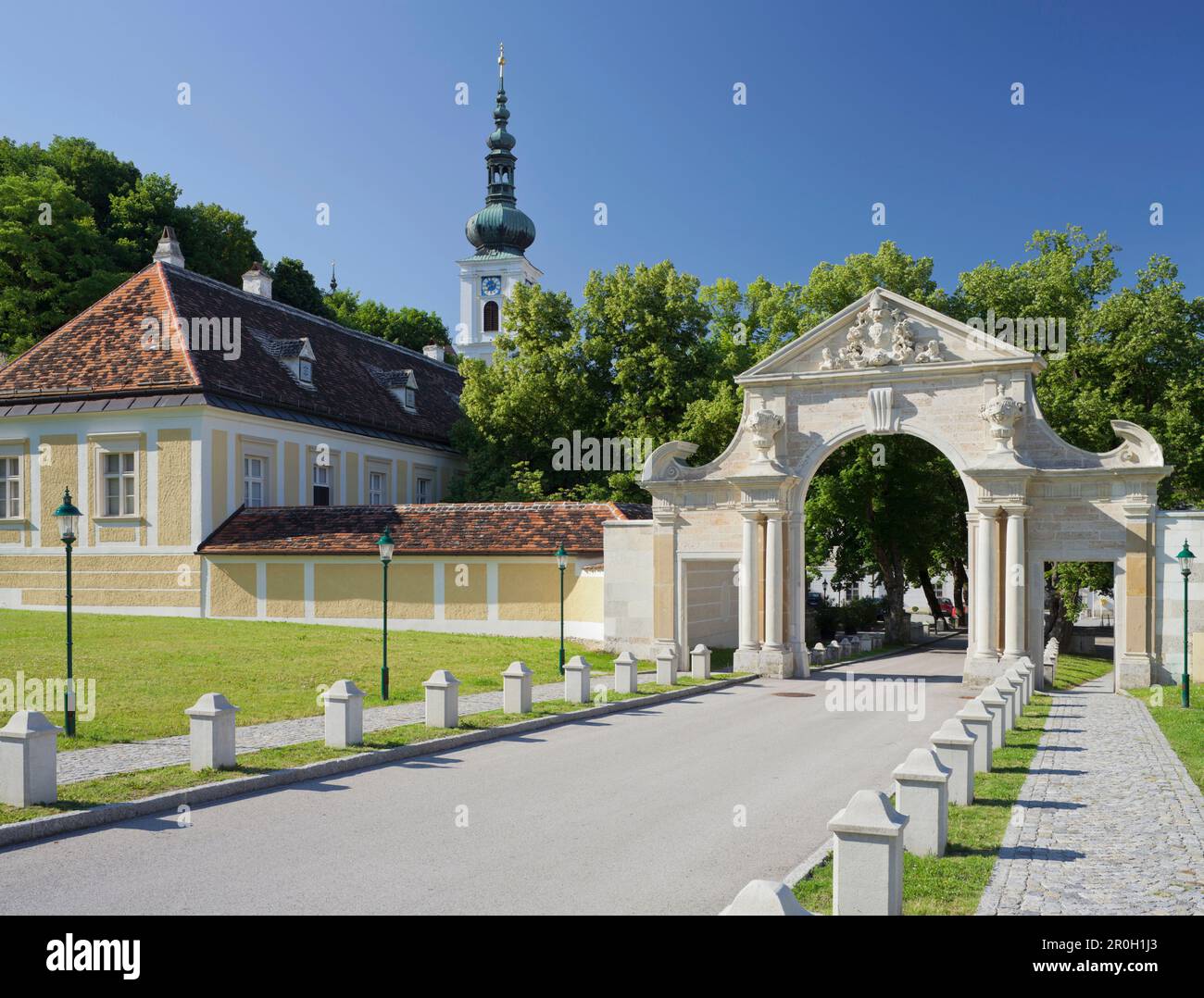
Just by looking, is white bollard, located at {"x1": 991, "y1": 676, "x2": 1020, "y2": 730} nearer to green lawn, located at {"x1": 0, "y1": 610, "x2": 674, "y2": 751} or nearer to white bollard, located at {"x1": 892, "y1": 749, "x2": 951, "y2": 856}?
white bollard, located at {"x1": 892, "y1": 749, "x2": 951, "y2": 856}

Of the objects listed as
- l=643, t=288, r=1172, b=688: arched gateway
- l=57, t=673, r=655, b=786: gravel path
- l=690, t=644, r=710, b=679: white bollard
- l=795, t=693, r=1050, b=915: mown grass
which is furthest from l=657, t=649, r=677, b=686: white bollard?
l=795, t=693, r=1050, b=915: mown grass

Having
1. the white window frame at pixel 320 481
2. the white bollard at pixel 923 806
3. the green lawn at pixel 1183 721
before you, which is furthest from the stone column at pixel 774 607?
the white window frame at pixel 320 481

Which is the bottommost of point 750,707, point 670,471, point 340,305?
point 750,707

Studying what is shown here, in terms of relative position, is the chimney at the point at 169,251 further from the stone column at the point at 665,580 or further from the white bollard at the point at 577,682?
the white bollard at the point at 577,682

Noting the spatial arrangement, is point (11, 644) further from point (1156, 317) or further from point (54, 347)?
point (1156, 317)

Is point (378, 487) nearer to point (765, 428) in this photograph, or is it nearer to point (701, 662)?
point (765, 428)

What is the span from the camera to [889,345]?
26781 millimetres

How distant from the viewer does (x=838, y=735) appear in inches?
693

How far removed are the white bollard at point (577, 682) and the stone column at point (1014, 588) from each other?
11.0 m

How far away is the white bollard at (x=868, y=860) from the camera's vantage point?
738 cm

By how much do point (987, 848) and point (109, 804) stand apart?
8.79 meters

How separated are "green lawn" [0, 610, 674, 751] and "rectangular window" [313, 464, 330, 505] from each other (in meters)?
8.30

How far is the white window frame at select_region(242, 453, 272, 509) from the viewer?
37.8 m
